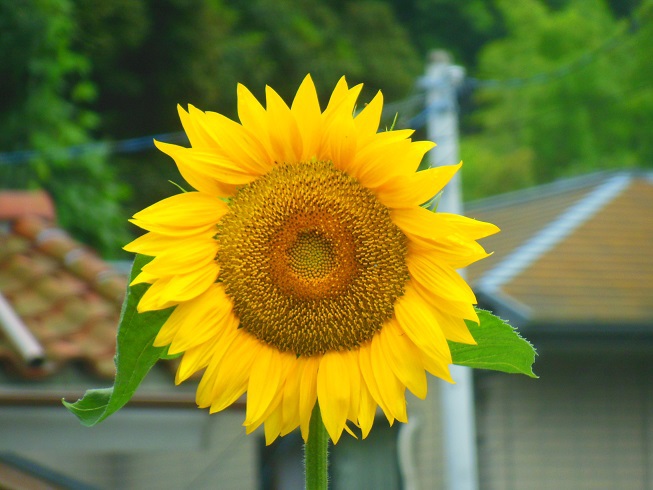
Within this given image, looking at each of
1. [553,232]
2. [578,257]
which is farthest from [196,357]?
[553,232]

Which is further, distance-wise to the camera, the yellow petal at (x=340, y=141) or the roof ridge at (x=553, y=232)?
the roof ridge at (x=553, y=232)

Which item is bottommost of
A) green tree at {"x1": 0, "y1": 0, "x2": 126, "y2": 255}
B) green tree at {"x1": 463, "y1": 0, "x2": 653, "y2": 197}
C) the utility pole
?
the utility pole

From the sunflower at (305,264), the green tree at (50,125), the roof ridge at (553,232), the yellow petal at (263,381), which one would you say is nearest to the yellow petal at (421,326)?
the sunflower at (305,264)

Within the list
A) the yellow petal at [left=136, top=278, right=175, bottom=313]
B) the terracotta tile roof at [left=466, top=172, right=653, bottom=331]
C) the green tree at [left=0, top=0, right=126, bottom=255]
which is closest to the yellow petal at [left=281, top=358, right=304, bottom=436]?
the yellow petal at [left=136, top=278, right=175, bottom=313]

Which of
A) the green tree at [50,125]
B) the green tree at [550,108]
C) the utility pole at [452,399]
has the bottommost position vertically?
the utility pole at [452,399]

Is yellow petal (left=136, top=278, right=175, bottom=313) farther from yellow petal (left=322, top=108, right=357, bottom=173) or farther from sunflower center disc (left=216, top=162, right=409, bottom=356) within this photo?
yellow petal (left=322, top=108, right=357, bottom=173)

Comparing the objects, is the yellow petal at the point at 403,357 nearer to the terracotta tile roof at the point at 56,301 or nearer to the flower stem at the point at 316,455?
the flower stem at the point at 316,455

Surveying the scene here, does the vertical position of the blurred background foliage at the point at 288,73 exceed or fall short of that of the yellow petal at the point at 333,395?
it exceeds it
